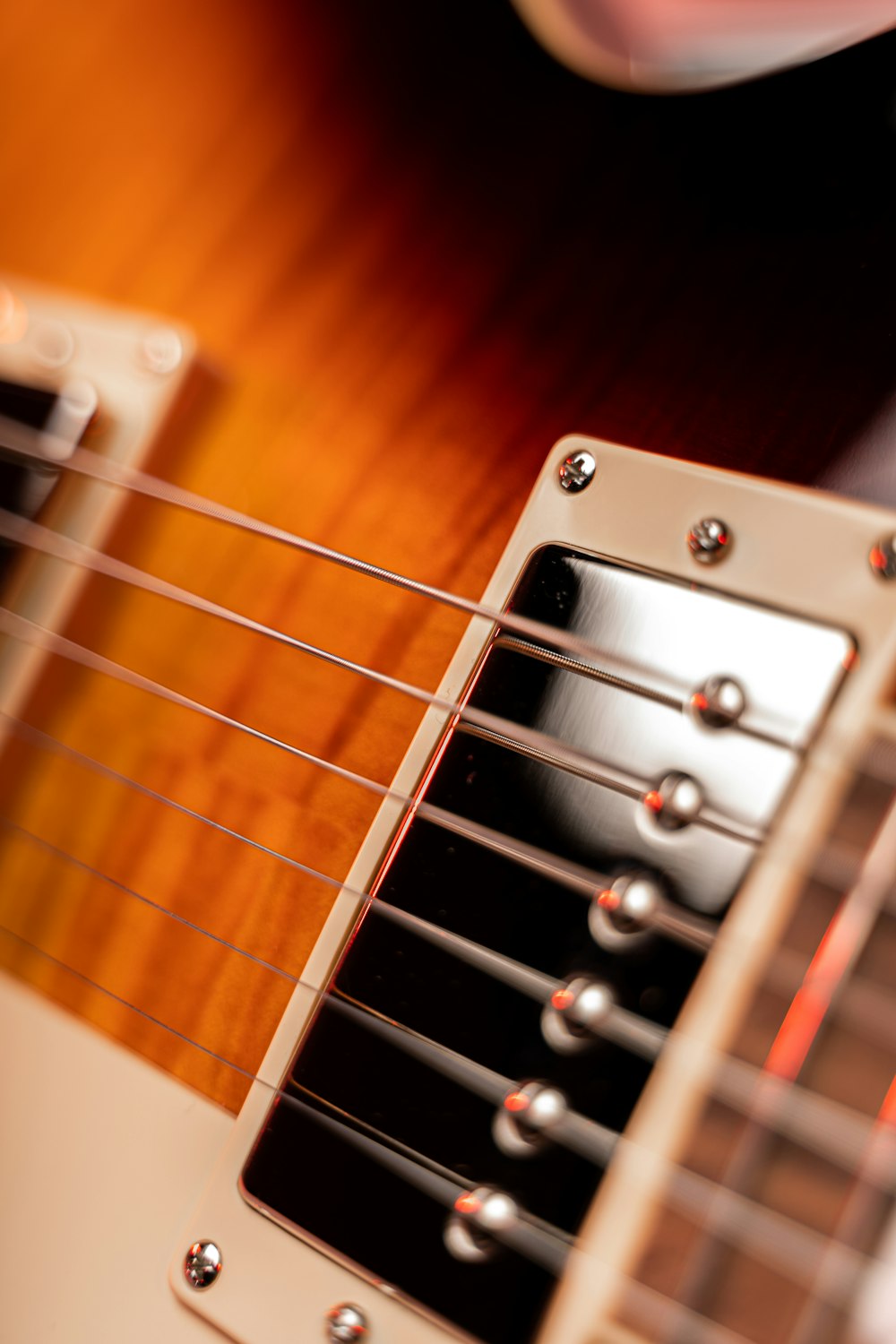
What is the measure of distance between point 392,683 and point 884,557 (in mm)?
193

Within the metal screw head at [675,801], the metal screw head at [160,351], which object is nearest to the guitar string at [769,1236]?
the metal screw head at [675,801]

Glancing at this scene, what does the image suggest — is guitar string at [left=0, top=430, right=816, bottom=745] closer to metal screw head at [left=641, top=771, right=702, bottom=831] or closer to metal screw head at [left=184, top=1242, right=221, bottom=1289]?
metal screw head at [left=641, top=771, right=702, bottom=831]

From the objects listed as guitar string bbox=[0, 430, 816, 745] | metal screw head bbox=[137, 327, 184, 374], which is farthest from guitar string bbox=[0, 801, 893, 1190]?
metal screw head bbox=[137, 327, 184, 374]

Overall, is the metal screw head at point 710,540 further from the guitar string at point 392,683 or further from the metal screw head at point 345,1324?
the metal screw head at point 345,1324

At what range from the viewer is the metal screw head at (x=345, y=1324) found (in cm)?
38

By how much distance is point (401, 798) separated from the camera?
42 centimetres

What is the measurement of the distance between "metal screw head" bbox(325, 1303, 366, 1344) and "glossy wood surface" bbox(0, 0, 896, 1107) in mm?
91

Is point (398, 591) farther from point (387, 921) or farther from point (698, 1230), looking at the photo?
point (698, 1230)

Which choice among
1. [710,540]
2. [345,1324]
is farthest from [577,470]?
[345,1324]

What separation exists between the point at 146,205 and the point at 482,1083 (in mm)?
477

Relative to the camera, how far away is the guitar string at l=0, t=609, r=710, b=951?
1.21 ft

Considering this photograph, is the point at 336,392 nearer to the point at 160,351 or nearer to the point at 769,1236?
the point at 160,351

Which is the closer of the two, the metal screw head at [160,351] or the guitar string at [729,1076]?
the guitar string at [729,1076]

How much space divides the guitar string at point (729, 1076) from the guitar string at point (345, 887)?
0.03 m
